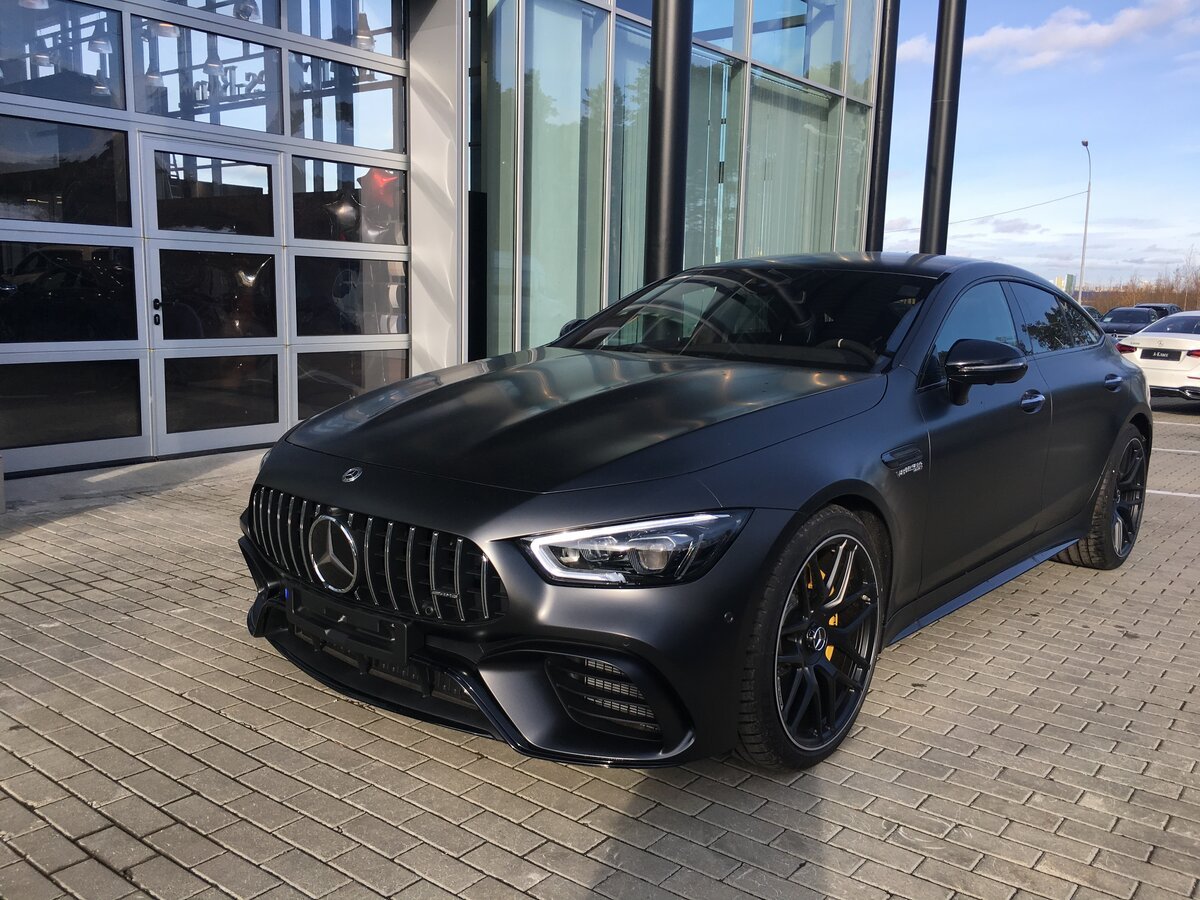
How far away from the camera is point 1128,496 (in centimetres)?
560

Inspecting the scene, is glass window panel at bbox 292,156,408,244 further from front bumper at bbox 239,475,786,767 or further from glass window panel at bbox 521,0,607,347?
front bumper at bbox 239,475,786,767

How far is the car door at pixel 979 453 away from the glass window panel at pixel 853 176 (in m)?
11.7

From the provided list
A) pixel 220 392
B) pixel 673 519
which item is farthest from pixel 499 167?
A: pixel 673 519

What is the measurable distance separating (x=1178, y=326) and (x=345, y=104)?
12.2 metres

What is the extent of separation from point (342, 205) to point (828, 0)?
8806 mm

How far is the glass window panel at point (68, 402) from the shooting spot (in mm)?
6934

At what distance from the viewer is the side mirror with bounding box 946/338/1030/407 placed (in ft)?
12.1

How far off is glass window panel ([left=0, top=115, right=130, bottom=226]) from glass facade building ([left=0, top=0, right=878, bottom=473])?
0.01 metres

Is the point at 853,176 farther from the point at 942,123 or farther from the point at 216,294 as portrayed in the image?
the point at 216,294

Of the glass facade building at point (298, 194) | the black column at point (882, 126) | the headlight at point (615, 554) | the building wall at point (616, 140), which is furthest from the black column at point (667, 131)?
the black column at point (882, 126)

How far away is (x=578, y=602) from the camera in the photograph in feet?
8.61

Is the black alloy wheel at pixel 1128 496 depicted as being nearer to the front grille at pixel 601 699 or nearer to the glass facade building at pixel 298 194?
the front grille at pixel 601 699

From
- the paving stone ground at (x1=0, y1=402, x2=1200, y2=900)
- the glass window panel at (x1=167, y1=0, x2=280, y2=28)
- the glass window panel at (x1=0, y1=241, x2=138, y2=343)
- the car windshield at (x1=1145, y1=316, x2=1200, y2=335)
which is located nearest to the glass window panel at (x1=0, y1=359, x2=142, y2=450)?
the glass window panel at (x1=0, y1=241, x2=138, y2=343)

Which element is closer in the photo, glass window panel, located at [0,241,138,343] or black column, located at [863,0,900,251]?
glass window panel, located at [0,241,138,343]
